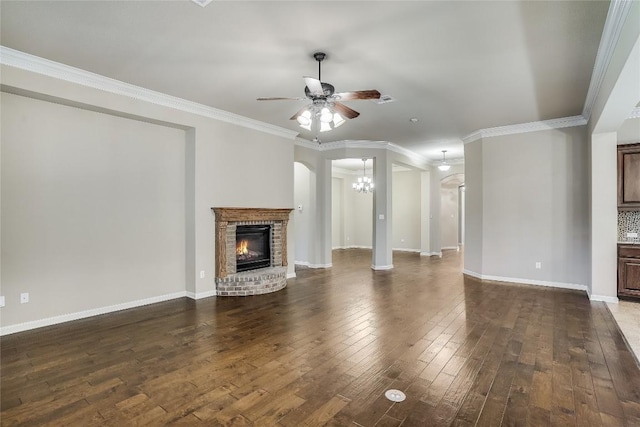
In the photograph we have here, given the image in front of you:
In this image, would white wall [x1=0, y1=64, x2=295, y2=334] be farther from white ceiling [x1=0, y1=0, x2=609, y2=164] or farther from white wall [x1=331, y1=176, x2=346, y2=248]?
white wall [x1=331, y1=176, x2=346, y2=248]

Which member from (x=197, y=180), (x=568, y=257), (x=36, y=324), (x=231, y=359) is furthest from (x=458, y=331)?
(x=36, y=324)

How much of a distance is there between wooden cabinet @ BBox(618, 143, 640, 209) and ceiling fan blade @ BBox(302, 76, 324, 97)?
4.99m

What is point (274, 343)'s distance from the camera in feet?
11.1

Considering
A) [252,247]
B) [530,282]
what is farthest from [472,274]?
[252,247]

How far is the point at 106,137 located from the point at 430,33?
410 cm

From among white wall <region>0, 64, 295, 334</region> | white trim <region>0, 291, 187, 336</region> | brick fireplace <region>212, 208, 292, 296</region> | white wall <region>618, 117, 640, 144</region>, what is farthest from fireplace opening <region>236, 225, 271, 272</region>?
white wall <region>618, 117, 640, 144</region>

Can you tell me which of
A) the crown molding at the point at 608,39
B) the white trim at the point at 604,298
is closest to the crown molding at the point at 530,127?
the crown molding at the point at 608,39

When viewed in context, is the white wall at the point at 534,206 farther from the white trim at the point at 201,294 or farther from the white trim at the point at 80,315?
the white trim at the point at 80,315

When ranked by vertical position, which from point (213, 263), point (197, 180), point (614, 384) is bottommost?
point (614, 384)

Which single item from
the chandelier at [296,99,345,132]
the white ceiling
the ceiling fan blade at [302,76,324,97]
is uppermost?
the white ceiling

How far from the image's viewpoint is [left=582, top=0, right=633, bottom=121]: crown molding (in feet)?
8.20

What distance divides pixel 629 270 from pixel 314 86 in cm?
533

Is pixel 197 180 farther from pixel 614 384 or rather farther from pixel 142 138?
pixel 614 384

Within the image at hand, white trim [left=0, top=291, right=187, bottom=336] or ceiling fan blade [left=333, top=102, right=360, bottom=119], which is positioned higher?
ceiling fan blade [left=333, top=102, right=360, bottom=119]
